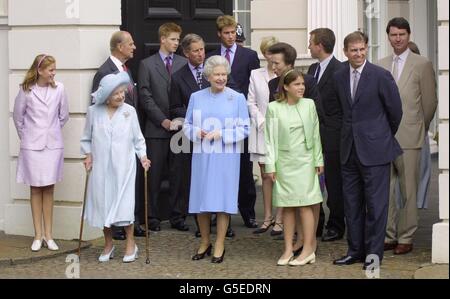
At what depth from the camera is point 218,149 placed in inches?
449

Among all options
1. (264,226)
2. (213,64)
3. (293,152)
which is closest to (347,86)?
(293,152)

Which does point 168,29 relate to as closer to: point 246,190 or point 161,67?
point 161,67

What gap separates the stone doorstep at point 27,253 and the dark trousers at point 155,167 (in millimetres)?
919

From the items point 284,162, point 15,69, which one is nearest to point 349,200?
point 284,162

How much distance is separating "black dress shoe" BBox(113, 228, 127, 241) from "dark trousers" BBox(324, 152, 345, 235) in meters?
2.02

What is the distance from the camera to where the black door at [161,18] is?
13406 mm

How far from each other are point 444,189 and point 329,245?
1617 millimetres

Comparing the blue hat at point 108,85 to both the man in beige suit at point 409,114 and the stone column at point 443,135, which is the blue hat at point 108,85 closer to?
the man in beige suit at point 409,114

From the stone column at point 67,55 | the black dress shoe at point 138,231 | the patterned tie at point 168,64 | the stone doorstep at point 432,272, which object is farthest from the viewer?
the patterned tie at point 168,64

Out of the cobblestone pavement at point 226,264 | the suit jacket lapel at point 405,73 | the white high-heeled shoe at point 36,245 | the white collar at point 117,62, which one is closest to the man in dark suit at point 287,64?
the cobblestone pavement at point 226,264

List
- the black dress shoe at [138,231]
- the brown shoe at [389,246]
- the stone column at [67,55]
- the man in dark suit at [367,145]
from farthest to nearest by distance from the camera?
1. the black dress shoe at [138,231]
2. the stone column at [67,55]
3. the brown shoe at [389,246]
4. the man in dark suit at [367,145]

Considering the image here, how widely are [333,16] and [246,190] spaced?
410 cm

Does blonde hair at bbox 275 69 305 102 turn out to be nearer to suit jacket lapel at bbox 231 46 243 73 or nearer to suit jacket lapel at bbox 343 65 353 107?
suit jacket lapel at bbox 343 65 353 107
